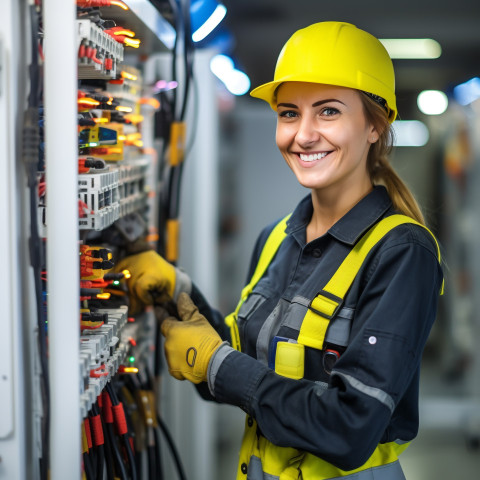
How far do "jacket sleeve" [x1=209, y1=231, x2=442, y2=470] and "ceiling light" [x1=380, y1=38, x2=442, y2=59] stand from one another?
4.62m

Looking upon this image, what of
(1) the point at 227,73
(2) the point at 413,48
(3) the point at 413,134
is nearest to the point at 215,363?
(1) the point at 227,73

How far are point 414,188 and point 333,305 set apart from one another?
197cm

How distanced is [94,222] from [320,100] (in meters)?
0.56

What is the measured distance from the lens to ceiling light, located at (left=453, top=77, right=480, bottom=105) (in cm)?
496

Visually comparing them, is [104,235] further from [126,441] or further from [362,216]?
[362,216]

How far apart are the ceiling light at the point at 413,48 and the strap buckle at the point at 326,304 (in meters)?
4.60

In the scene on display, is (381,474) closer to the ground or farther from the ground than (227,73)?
closer to the ground

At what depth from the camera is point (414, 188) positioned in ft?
10.3

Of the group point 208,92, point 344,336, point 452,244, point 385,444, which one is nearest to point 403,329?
point 344,336

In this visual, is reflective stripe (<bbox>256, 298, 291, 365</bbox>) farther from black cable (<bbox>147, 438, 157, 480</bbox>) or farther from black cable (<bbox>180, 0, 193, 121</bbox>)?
black cable (<bbox>180, 0, 193, 121</bbox>)

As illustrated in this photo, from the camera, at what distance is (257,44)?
6.19m

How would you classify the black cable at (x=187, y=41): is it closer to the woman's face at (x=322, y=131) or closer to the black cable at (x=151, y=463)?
the woman's face at (x=322, y=131)

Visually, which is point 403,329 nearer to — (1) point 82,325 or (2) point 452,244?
(1) point 82,325

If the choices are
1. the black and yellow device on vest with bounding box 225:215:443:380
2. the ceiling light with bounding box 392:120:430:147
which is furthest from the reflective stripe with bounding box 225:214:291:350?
the ceiling light with bounding box 392:120:430:147
